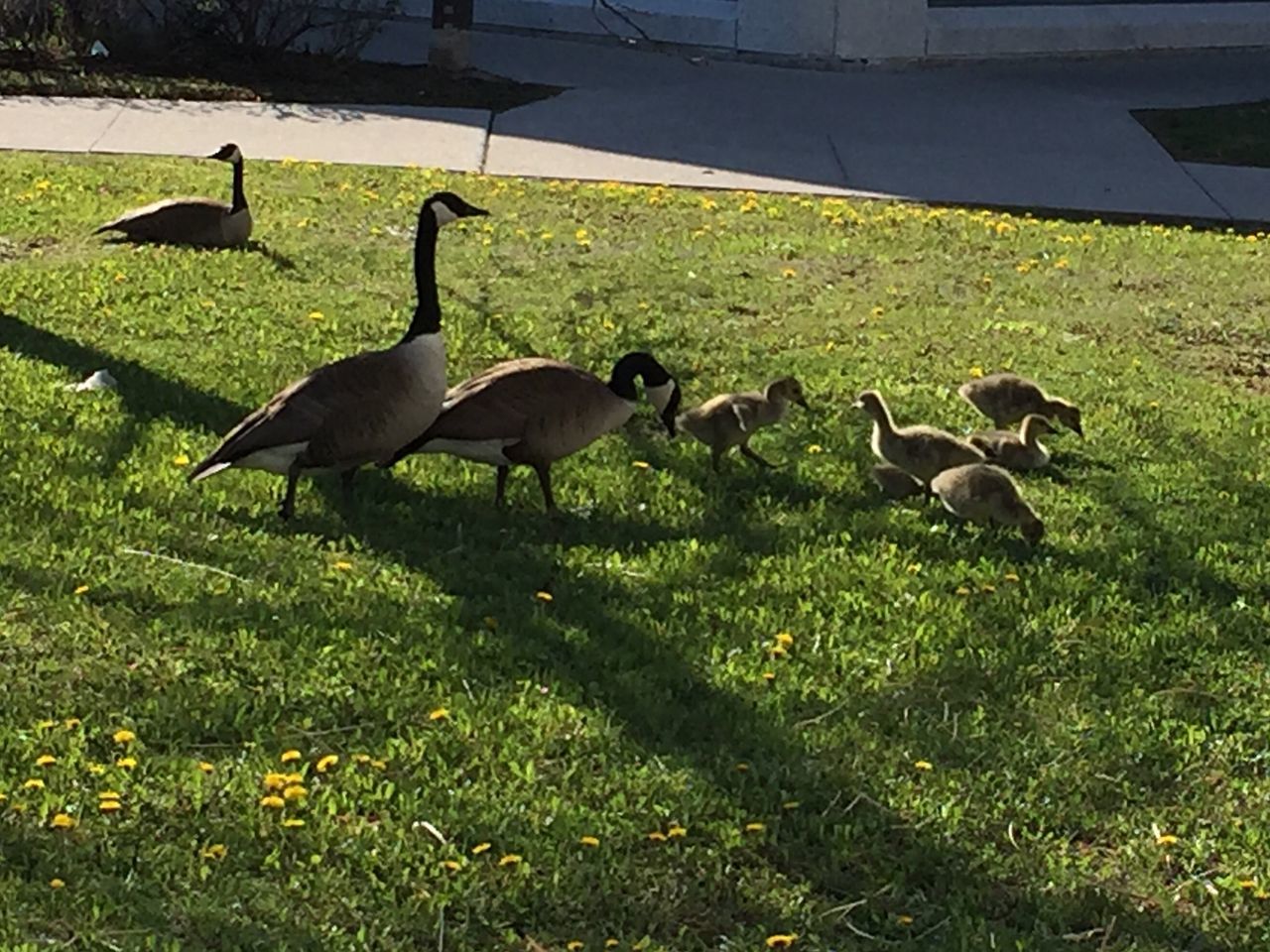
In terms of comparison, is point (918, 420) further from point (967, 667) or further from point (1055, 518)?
point (967, 667)

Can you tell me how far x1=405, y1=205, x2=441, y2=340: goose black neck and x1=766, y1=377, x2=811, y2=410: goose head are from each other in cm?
137

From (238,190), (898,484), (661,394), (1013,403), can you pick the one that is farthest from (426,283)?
(238,190)

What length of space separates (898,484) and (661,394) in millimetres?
940

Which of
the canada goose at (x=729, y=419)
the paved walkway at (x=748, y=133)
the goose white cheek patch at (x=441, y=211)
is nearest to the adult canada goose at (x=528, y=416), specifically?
the canada goose at (x=729, y=419)

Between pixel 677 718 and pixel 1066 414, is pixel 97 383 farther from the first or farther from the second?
pixel 1066 414

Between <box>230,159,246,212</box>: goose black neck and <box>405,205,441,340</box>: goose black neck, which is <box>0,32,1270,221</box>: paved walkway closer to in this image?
<box>230,159,246,212</box>: goose black neck

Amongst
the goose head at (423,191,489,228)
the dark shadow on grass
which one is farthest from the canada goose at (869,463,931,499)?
the goose head at (423,191,489,228)

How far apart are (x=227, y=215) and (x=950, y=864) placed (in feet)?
22.1

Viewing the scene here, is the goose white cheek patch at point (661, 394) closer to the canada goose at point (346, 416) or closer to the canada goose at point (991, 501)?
the canada goose at point (346, 416)

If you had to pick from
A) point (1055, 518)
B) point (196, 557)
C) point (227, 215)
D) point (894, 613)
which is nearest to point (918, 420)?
point (1055, 518)

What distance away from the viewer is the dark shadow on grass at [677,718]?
14.6 feet

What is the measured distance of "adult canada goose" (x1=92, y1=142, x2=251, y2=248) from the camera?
1024 centimetres

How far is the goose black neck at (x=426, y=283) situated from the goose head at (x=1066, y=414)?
2.59 meters

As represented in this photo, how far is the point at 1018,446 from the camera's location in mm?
7457
